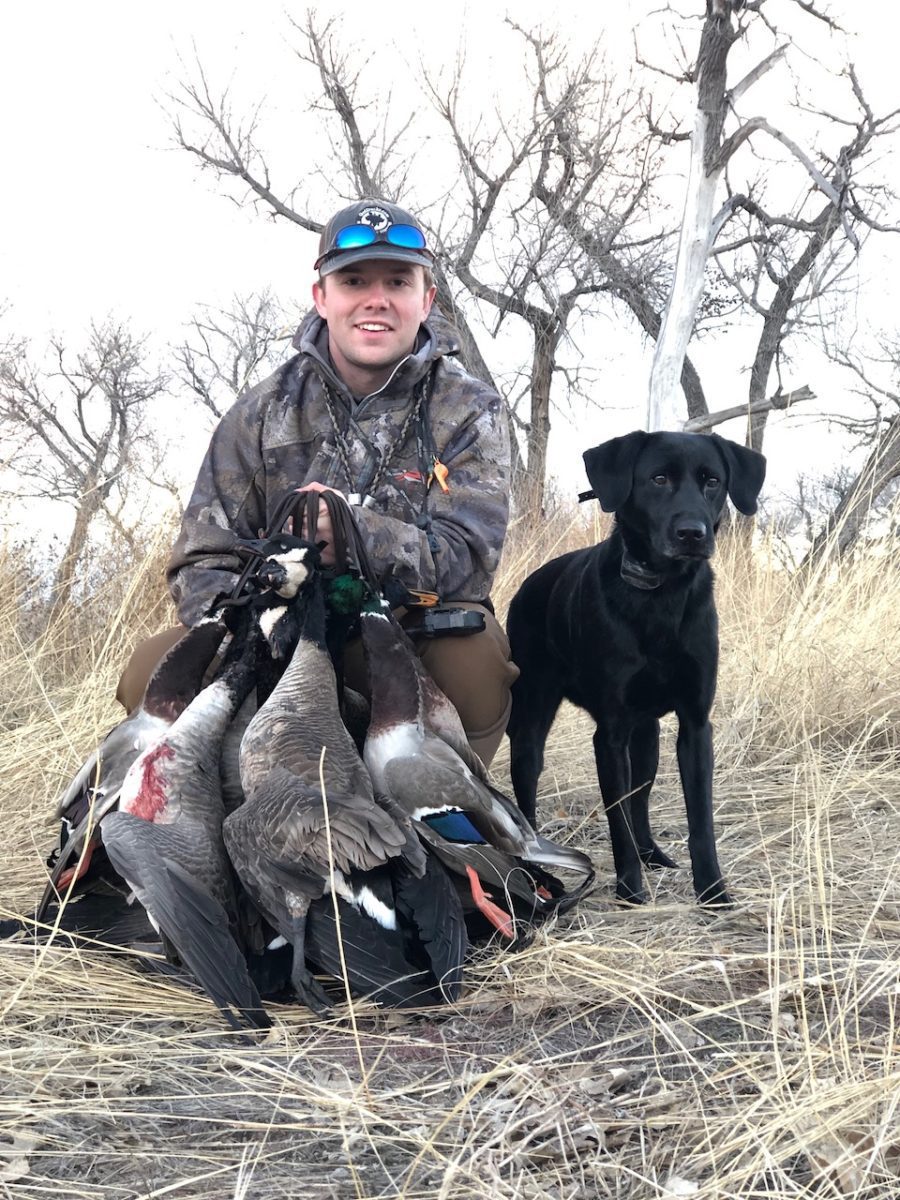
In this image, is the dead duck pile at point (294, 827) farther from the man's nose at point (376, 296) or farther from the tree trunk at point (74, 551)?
the tree trunk at point (74, 551)

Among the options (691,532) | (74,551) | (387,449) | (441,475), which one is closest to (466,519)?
(441,475)

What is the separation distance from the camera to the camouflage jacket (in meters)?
3.75

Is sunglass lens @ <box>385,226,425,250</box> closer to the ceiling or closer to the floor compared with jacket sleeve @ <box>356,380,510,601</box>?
closer to the ceiling

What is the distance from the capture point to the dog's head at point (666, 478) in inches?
139

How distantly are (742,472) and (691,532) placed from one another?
0.47 meters

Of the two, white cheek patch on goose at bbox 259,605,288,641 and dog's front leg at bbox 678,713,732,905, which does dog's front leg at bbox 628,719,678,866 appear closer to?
dog's front leg at bbox 678,713,732,905

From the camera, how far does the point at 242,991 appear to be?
2482 mm

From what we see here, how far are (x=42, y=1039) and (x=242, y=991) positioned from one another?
45 centimetres

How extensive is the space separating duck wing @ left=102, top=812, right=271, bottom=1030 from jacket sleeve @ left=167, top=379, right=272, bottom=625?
1.18 m

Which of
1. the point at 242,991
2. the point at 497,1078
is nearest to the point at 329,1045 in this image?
the point at 242,991

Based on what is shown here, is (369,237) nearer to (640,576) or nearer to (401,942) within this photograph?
(640,576)

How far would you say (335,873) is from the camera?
8.39 ft

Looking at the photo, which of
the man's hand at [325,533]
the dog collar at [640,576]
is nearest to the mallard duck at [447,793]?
the man's hand at [325,533]

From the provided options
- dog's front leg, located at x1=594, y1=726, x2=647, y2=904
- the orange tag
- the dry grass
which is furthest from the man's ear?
the dry grass
